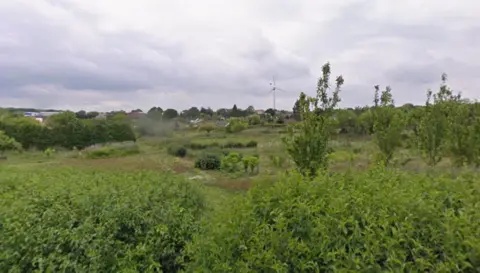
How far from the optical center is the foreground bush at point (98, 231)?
3.40 m

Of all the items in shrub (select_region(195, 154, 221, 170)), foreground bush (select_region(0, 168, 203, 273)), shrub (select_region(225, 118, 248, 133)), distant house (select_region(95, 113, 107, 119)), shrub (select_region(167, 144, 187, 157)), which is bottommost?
shrub (select_region(195, 154, 221, 170))

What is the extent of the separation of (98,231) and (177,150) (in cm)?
2223

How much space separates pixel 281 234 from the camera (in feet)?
8.41

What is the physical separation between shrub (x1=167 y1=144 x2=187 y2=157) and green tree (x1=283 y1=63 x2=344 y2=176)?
16140 millimetres

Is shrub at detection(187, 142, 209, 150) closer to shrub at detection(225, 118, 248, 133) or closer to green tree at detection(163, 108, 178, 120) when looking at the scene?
shrub at detection(225, 118, 248, 133)

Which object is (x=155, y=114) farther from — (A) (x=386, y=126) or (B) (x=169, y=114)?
(A) (x=386, y=126)

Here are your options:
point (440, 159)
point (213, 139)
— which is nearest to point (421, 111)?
point (440, 159)

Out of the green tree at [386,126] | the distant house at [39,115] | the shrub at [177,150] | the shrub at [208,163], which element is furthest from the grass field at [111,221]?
the distant house at [39,115]

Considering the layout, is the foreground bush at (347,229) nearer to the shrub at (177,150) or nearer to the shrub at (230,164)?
the shrub at (177,150)

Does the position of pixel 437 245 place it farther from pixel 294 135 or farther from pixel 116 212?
pixel 294 135

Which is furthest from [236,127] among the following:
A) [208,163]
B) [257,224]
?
[257,224]

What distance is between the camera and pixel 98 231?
350 cm

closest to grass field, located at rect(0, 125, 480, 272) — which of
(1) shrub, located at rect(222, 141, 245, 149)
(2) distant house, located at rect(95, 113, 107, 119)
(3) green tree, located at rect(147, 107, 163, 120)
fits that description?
(3) green tree, located at rect(147, 107, 163, 120)

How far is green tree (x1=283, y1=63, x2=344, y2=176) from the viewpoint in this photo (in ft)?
23.6
